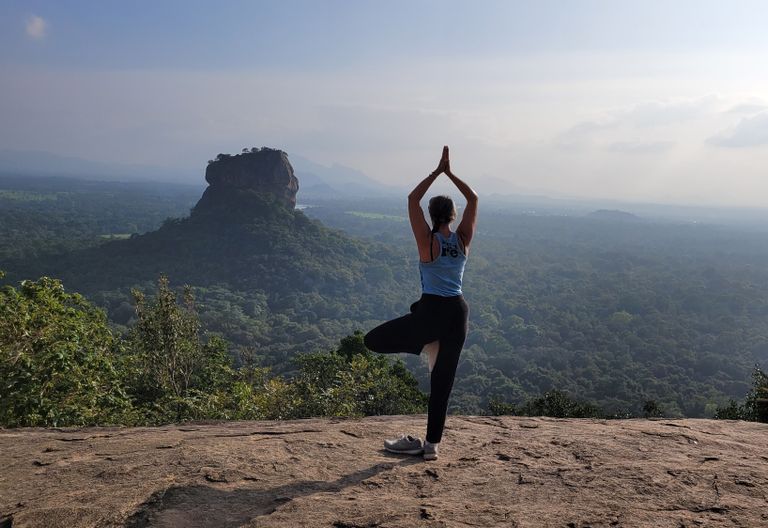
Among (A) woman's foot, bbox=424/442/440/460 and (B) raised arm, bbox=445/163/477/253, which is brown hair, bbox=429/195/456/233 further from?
(A) woman's foot, bbox=424/442/440/460

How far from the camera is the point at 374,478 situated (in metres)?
4.00

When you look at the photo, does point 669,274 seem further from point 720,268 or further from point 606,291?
point 606,291

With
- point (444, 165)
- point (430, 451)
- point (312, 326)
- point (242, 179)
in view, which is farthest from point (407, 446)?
point (242, 179)

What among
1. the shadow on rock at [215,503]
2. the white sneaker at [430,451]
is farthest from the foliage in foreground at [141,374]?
the white sneaker at [430,451]

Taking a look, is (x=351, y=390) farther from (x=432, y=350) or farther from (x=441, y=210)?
(x=441, y=210)

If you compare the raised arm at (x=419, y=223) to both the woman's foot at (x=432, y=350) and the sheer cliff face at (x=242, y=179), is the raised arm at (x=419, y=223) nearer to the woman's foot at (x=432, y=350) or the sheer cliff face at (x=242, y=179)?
the woman's foot at (x=432, y=350)

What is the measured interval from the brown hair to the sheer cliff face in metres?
118

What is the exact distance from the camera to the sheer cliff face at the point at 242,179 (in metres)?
117

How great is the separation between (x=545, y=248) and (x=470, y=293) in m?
86.2

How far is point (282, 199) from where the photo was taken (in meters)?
125

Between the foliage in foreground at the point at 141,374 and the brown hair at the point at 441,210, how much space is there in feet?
29.7

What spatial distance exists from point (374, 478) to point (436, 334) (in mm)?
1291

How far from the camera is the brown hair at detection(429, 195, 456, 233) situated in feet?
13.4

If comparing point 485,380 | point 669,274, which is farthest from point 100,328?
point 669,274
